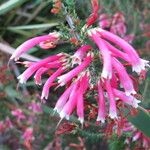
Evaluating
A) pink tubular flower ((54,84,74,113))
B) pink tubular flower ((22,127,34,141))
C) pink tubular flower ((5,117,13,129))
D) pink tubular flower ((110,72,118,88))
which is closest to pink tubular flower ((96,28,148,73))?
pink tubular flower ((110,72,118,88))

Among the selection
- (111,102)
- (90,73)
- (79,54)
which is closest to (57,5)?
(79,54)

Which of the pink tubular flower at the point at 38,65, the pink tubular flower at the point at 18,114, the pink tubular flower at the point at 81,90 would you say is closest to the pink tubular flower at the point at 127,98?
the pink tubular flower at the point at 81,90

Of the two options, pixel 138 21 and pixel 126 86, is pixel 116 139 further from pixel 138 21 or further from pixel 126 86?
pixel 138 21

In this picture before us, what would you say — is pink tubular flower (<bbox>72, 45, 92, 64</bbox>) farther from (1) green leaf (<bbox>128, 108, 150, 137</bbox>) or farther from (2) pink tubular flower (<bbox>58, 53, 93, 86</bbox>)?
(1) green leaf (<bbox>128, 108, 150, 137</bbox>)

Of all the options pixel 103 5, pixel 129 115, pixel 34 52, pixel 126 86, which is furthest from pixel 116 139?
pixel 34 52

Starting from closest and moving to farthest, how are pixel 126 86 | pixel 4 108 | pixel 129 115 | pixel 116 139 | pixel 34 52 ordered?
pixel 126 86, pixel 129 115, pixel 116 139, pixel 4 108, pixel 34 52

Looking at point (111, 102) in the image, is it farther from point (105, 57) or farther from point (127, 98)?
point (105, 57)
